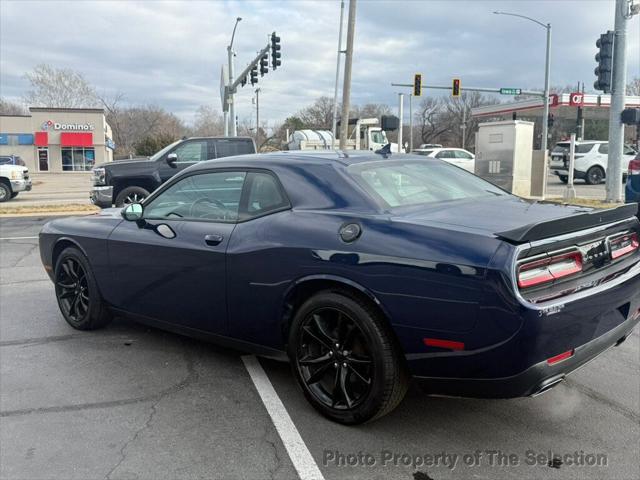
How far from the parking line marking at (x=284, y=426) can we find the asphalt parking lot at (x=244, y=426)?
20 mm

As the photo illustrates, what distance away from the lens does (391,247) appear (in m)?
3.01

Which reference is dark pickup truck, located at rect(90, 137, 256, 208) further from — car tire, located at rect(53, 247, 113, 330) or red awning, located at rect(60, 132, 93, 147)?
red awning, located at rect(60, 132, 93, 147)

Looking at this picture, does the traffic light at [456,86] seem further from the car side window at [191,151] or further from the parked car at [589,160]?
the car side window at [191,151]

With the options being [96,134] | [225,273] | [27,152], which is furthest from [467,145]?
[225,273]

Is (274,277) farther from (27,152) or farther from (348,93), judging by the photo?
(27,152)

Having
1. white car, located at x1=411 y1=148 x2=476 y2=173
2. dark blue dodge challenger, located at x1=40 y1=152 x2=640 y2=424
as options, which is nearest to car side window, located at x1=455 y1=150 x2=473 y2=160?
white car, located at x1=411 y1=148 x2=476 y2=173

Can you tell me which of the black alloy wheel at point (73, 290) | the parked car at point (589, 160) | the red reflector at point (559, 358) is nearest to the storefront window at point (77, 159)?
the parked car at point (589, 160)

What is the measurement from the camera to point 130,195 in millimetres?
12680

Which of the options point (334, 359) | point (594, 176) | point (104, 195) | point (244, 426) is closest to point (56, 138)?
point (594, 176)

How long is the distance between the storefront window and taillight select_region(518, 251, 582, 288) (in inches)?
2380

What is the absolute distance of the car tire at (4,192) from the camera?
2055cm

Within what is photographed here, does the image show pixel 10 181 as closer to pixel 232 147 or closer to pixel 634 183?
pixel 232 147

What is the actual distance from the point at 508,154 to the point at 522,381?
15597 mm

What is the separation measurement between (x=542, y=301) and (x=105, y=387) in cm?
286
